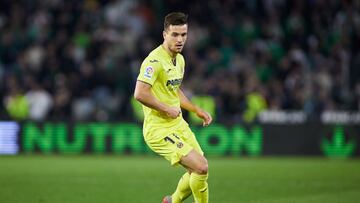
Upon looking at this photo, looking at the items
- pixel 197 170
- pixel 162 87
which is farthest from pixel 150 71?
pixel 197 170

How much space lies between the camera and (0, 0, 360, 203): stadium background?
18406 mm

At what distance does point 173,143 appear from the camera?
26.5ft

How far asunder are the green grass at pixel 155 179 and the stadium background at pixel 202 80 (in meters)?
0.16

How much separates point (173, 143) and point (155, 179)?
517cm

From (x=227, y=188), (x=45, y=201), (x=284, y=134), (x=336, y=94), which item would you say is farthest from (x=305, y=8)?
(x=45, y=201)

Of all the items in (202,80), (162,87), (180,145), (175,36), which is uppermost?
(175,36)

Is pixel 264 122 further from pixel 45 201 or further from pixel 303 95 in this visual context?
pixel 45 201

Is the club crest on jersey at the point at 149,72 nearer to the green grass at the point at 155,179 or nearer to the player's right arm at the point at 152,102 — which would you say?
the player's right arm at the point at 152,102

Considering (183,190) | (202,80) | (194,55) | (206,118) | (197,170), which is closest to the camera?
(197,170)

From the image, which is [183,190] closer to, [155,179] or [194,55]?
[155,179]

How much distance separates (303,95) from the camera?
19203mm

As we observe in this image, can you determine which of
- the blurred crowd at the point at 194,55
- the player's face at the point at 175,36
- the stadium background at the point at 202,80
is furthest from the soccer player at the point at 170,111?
the blurred crowd at the point at 194,55

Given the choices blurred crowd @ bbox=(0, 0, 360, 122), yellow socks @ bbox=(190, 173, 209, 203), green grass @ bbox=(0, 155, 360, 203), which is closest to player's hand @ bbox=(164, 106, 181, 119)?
yellow socks @ bbox=(190, 173, 209, 203)

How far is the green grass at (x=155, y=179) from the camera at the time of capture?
34.6ft
